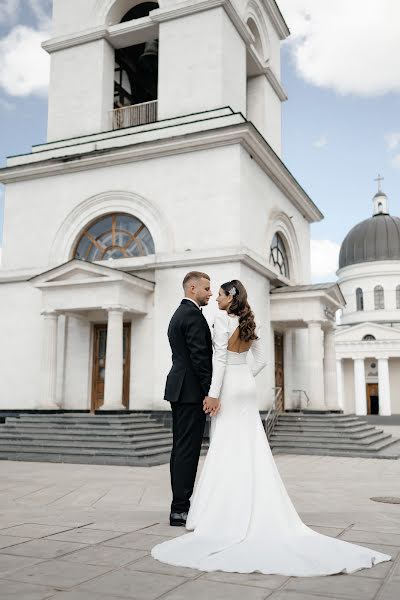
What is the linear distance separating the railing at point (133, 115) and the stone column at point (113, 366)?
760 cm

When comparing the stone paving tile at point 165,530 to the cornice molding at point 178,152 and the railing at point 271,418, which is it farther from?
the cornice molding at point 178,152

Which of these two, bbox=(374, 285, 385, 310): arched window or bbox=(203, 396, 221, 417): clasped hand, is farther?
bbox=(374, 285, 385, 310): arched window

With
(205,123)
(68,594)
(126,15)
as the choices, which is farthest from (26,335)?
(68,594)

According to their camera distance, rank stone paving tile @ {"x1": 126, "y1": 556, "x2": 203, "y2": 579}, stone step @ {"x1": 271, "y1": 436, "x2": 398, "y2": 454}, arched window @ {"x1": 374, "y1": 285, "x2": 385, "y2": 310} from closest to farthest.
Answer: stone paving tile @ {"x1": 126, "y1": 556, "x2": 203, "y2": 579}, stone step @ {"x1": 271, "y1": 436, "x2": 398, "y2": 454}, arched window @ {"x1": 374, "y1": 285, "x2": 385, "y2": 310}

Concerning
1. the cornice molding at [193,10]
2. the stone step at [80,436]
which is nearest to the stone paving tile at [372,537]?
the stone step at [80,436]

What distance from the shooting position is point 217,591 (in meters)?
3.43

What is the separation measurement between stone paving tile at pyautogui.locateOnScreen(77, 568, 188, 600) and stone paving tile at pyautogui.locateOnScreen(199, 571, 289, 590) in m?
0.21

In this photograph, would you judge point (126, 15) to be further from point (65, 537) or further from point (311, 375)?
point (65, 537)

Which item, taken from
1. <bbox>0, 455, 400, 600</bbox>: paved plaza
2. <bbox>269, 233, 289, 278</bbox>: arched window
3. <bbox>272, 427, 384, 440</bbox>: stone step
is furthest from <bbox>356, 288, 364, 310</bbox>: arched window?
<bbox>0, 455, 400, 600</bbox>: paved plaza

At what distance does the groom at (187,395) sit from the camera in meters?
5.38

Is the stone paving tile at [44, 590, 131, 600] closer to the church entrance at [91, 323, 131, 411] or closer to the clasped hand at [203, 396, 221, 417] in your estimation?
the clasped hand at [203, 396, 221, 417]

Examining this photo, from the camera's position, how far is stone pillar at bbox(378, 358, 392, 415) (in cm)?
4844

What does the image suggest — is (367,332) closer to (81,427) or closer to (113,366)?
(113,366)

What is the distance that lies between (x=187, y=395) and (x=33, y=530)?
70.2 inches
